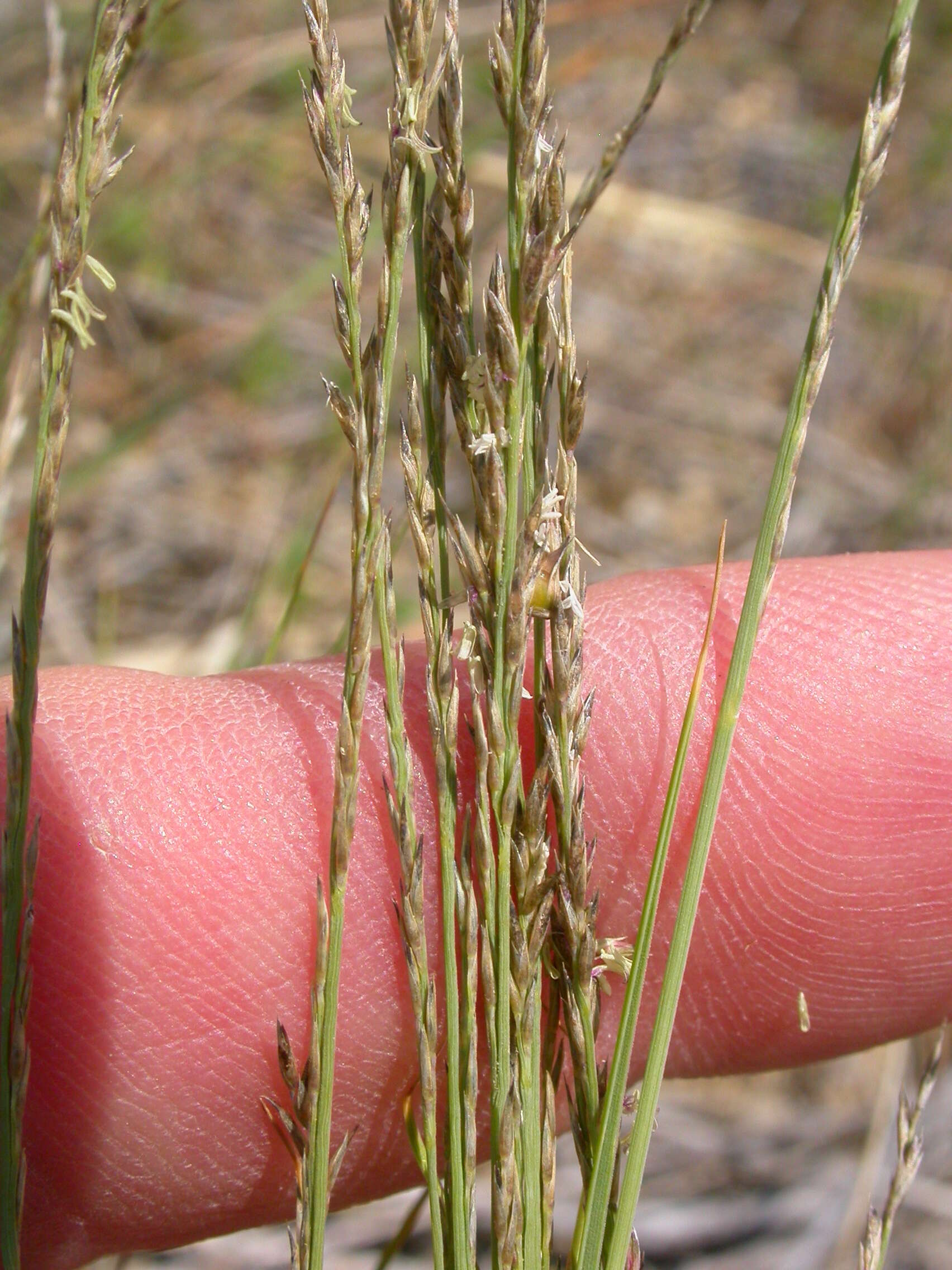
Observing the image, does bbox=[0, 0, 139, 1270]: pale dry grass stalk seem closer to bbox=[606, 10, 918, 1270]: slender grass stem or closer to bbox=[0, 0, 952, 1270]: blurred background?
bbox=[606, 10, 918, 1270]: slender grass stem

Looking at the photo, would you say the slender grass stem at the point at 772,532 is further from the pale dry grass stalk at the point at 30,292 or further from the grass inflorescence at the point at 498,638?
the pale dry grass stalk at the point at 30,292

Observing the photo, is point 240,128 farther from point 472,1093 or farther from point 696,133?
point 472,1093

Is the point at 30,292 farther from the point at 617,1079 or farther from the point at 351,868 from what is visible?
Result: the point at 617,1079

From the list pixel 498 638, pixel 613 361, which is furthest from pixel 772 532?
pixel 613 361

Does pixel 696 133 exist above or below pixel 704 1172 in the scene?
above

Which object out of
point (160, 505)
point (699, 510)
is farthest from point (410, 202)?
point (699, 510)

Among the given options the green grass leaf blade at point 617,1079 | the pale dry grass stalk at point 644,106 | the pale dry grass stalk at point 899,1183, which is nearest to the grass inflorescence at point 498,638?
the green grass leaf blade at point 617,1079
